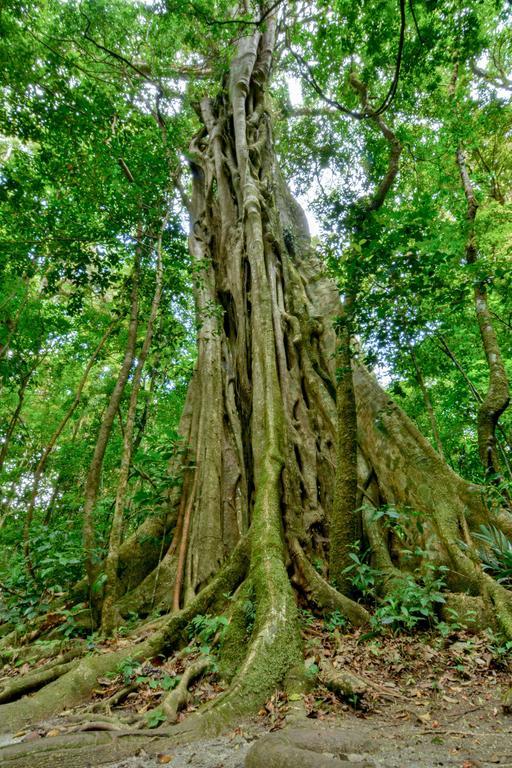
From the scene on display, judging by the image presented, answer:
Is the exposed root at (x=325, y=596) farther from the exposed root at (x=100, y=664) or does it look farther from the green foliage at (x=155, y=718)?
the green foliage at (x=155, y=718)

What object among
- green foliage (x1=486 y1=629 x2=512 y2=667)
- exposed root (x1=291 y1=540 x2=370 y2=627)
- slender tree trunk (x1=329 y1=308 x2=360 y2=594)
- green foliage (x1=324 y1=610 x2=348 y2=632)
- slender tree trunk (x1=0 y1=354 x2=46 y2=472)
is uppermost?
slender tree trunk (x1=0 y1=354 x2=46 y2=472)

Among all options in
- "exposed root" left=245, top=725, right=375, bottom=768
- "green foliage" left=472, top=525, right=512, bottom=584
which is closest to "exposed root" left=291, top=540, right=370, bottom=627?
"green foliage" left=472, top=525, right=512, bottom=584

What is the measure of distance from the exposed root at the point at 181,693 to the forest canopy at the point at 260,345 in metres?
0.02

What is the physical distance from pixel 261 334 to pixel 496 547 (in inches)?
136

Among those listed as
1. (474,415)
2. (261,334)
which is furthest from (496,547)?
(474,415)

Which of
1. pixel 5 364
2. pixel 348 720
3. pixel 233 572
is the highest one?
pixel 5 364

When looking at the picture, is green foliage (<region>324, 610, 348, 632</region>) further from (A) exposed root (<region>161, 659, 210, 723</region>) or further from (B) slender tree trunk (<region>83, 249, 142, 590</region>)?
(B) slender tree trunk (<region>83, 249, 142, 590</region>)

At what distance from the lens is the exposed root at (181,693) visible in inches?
87.8

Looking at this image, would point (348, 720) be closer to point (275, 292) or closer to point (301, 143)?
point (275, 292)

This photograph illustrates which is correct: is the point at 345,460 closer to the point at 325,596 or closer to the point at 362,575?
the point at 362,575

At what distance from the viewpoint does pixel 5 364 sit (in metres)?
7.26

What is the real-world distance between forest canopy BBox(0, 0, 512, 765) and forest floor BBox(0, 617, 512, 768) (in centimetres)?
16

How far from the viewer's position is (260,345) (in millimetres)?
5344

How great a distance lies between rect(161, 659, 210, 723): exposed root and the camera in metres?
2.23
